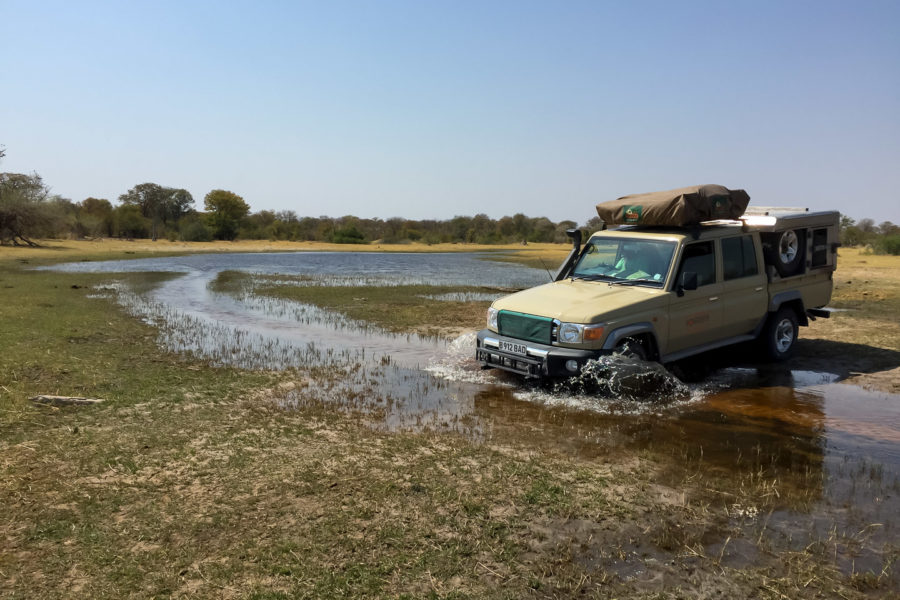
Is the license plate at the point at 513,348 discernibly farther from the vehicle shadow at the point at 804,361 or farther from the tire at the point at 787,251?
the tire at the point at 787,251

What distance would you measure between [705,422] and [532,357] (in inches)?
85.3

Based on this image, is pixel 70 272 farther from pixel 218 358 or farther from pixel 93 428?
pixel 93 428

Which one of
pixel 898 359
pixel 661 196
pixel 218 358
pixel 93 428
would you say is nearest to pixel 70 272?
pixel 218 358

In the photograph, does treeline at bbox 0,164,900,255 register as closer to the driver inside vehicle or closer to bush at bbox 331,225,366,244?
bush at bbox 331,225,366,244

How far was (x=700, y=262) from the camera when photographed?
29.5 ft

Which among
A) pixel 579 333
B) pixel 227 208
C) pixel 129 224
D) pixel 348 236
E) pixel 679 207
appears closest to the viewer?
pixel 579 333

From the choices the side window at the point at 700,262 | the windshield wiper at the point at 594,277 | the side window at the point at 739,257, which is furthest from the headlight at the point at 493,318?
the side window at the point at 739,257

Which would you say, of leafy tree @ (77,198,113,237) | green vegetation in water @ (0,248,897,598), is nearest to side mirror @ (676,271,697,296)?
green vegetation in water @ (0,248,897,598)

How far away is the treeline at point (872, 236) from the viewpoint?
46594mm

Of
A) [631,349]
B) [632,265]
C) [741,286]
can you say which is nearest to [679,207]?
[632,265]

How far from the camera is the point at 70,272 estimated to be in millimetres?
30031

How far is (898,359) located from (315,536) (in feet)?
35.3

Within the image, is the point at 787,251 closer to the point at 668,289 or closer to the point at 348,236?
the point at 668,289

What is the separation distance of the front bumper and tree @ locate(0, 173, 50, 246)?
51066 millimetres
